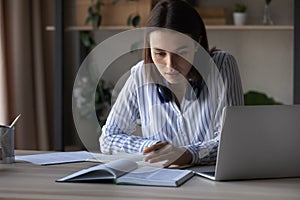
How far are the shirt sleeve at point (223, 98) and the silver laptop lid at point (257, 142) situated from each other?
1.01ft

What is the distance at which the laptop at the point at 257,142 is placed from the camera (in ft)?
5.14

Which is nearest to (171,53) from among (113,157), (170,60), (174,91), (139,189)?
(170,60)

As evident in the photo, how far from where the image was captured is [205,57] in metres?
2.22

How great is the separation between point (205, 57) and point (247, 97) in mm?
1865

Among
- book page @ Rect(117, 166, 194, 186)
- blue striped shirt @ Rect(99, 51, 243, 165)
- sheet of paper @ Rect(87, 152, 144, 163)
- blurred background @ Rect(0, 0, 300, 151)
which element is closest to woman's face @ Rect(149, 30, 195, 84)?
blue striped shirt @ Rect(99, 51, 243, 165)

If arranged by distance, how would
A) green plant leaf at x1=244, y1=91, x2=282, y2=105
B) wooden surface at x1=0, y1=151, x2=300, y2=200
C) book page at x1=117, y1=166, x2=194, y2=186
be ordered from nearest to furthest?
wooden surface at x1=0, y1=151, x2=300, y2=200 < book page at x1=117, y1=166, x2=194, y2=186 < green plant leaf at x1=244, y1=91, x2=282, y2=105

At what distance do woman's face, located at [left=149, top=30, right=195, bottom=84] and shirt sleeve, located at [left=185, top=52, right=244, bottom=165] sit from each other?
191 mm

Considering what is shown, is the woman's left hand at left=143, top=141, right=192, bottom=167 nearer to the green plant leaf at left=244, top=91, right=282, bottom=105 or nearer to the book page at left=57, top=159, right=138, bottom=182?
the book page at left=57, top=159, right=138, bottom=182

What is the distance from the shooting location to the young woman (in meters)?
2.04

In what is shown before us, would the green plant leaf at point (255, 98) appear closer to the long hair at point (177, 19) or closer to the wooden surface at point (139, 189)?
the long hair at point (177, 19)

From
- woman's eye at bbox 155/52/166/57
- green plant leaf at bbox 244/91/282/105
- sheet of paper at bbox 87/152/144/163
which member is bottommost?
green plant leaf at bbox 244/91/282/105

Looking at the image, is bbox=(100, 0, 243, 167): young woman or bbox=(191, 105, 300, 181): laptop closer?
bbox=(191, 105, 300, 181): laptop

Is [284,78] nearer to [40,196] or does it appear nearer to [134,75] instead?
[134,75]

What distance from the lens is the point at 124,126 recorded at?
218 centimetres
